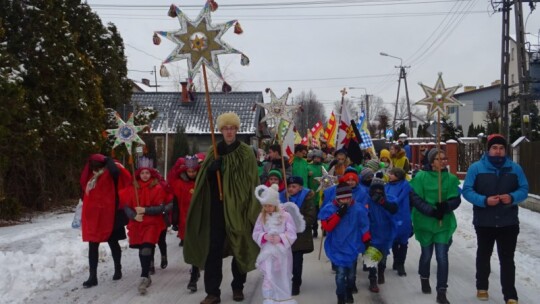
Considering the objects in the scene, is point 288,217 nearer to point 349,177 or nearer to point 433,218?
point 349,177

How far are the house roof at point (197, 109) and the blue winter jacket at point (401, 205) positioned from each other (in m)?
27.4

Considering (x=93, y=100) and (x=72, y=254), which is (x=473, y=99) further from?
(x=72, y=254)

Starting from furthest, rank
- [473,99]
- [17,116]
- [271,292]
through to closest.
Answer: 1. [473,99]
2. [17,116]
3. [271,292]

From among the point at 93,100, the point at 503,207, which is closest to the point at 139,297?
the point at 503,207

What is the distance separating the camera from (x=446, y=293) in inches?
262

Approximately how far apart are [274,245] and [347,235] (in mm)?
942

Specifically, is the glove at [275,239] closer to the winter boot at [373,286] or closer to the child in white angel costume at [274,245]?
the child in white angel costume at [274,245]

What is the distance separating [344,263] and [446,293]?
1.50m

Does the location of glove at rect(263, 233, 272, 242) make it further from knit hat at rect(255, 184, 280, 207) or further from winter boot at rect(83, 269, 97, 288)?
winter boot at rect(83, 269, 97, 288)

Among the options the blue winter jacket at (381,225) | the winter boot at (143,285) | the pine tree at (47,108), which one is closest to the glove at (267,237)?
the blue winter jacket at (381,225)

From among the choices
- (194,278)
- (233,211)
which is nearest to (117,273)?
(194,278)

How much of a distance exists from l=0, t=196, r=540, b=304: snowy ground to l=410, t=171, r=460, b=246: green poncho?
730 mm

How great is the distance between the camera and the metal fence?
14.5 meters

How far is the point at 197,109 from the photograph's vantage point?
37.5 meters
